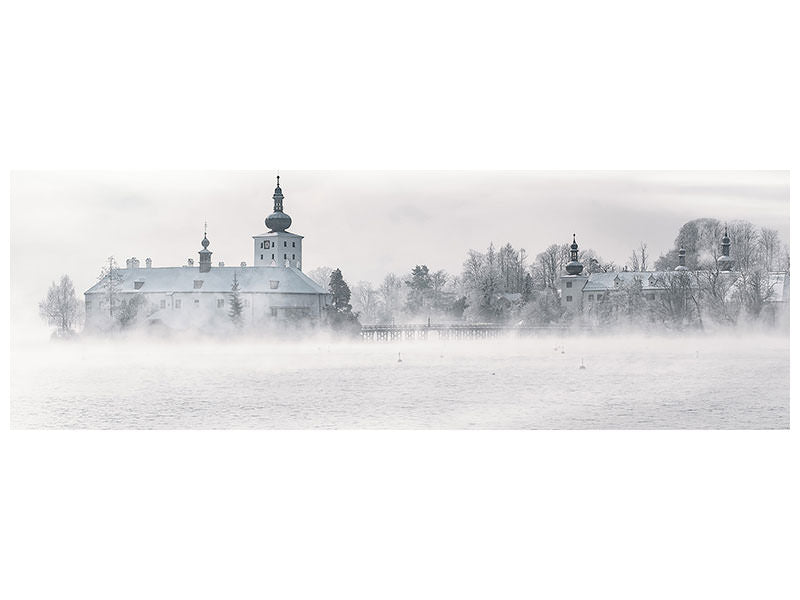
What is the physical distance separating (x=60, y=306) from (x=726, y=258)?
861 cm

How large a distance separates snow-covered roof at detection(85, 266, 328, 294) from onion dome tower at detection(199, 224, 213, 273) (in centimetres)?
6

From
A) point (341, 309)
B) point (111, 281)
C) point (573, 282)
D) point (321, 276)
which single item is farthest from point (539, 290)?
point (111, 281)

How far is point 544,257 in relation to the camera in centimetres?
1373

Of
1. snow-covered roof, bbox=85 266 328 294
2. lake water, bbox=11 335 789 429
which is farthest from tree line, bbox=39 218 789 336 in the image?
lake water, bbox=11 335 789 429

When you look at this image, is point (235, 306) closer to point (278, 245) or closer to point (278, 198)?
point (278, 245)

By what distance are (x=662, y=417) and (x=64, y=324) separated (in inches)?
298

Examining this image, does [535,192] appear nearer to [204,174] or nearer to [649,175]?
[649,175]

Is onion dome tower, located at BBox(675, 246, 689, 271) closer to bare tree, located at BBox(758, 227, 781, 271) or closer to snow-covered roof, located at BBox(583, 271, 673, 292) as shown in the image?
snow-covered roof, located at BBox(583, 271, 673, 292)

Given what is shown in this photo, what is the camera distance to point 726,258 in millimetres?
13875

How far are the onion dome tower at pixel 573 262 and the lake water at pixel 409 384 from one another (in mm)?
933

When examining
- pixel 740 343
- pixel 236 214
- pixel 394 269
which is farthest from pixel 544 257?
pixel 236 214

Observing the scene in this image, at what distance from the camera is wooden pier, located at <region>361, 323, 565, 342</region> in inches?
558

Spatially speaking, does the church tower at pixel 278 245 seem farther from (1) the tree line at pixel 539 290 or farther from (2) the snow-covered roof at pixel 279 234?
→ (1) the tree line at pixel 539 290

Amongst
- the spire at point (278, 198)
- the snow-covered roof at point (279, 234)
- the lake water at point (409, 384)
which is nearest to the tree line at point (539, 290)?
the lake water at point (409, 384)
